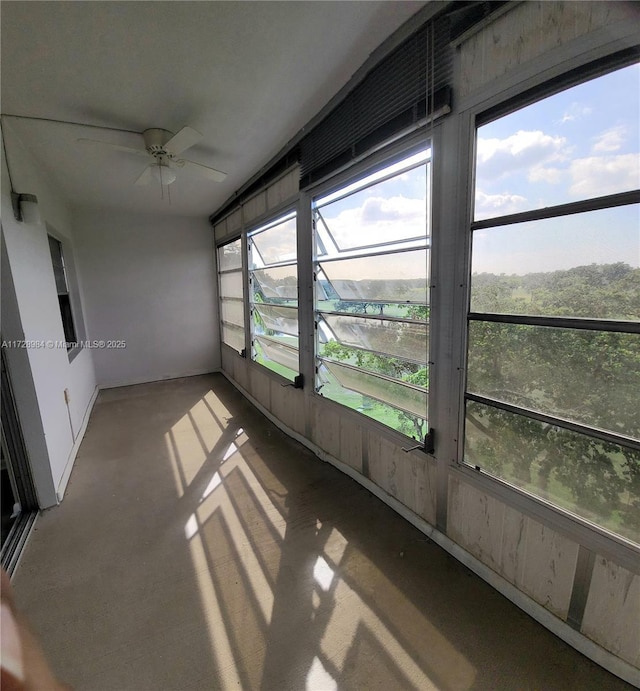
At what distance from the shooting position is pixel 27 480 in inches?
88.4

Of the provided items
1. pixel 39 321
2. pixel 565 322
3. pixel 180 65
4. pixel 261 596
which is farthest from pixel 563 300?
pixel 39 321

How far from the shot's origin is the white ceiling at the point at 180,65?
57.6 inches

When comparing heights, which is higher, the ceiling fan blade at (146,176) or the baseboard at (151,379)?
the ceiling fan blade at (146,176)

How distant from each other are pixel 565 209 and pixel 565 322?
0.44 meters

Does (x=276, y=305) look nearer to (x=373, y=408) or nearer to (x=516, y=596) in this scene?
(x=373, y=408)

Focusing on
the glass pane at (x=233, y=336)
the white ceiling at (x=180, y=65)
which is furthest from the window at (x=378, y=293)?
the glass pane at (x=233, y=336)

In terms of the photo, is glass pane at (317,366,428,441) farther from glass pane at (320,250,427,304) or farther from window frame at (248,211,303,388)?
glass pane at (320,250,427,304)

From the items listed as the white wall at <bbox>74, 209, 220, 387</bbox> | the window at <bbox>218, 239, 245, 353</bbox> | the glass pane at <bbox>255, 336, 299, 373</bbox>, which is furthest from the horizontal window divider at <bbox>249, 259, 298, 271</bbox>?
the white wall at <bbox>74, 209, 220, 387</bbox>

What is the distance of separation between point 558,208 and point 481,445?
44.1 inches

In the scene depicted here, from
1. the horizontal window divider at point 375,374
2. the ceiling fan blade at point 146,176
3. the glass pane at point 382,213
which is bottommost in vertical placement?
the horizontal window divider at point 375,374

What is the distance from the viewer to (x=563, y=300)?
129 centimetres

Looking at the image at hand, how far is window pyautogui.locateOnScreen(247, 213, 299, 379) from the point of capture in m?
3.19

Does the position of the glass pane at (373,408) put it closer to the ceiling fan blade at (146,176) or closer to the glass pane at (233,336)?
the ceiling fan blade at (146,176)

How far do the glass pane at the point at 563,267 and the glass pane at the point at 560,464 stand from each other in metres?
0.51
